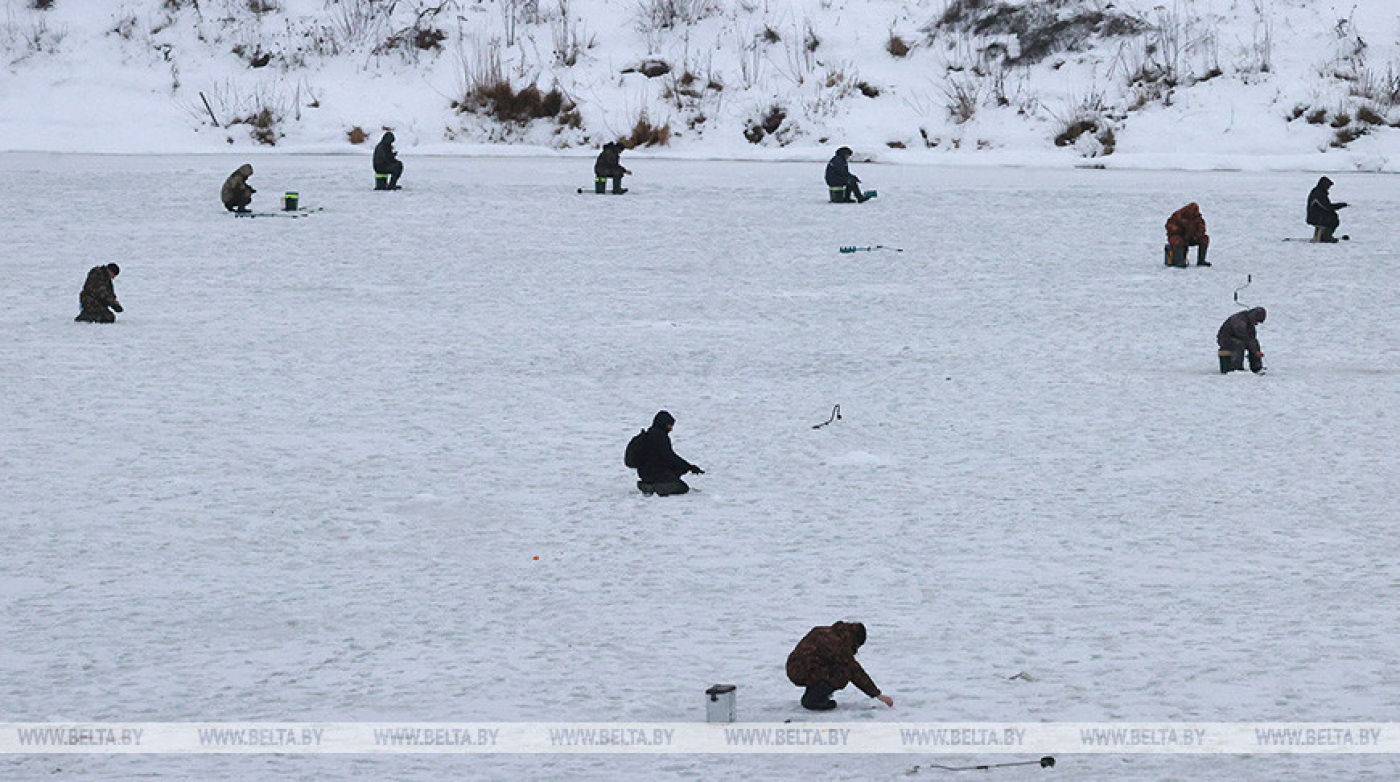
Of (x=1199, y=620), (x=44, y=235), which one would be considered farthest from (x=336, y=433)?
(x=44, y=235)

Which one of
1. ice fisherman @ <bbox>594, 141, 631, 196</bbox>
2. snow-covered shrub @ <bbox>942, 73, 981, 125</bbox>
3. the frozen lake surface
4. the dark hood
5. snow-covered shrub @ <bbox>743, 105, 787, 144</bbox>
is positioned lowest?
the frozen lake surface

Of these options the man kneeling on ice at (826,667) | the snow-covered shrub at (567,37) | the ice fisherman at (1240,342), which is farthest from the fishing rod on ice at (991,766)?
the snow-covered shrub at (567,37)

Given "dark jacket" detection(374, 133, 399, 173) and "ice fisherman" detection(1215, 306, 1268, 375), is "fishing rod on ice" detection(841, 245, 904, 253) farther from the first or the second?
"dark jacket" detection(374, 133, 399, 173)

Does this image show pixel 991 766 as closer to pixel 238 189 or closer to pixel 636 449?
pixel 636 449

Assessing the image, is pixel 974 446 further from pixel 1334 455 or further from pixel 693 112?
pixel 693 112

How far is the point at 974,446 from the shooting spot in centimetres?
1314

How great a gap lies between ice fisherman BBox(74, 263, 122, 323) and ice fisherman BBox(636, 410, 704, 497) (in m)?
8.36

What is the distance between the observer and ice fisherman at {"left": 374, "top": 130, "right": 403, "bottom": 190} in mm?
28438

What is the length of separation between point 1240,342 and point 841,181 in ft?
39.9

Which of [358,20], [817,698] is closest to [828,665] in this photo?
[817,698]

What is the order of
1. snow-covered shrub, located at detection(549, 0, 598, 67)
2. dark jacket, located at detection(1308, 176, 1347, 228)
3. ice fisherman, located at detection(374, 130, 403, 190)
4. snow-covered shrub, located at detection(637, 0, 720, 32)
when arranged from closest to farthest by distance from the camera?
dark jacket, located at detection(1308, 176, 1347, 228) < ice fisherman, located at detection(374, 130, 403, 190) < snow-covered shrub, located at detection(549, 0, 598, 67) < snow-covered shrub, located at detection(637, 0, 720, 32)

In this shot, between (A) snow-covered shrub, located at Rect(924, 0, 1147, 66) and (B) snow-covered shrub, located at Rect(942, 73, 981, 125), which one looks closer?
(B) snow-covered shrub, located at Rect(942, 73, 981, 125)

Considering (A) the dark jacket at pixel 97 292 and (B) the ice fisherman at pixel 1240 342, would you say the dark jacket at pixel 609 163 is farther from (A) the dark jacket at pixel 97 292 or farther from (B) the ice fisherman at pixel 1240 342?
(B) the ice fisherman at pixel 1240 342

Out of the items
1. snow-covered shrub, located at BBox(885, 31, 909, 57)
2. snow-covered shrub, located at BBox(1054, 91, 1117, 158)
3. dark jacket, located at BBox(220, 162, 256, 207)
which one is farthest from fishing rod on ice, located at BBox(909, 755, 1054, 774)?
snow-covered shrub, located at BBox(885, 31, 909, 57)
